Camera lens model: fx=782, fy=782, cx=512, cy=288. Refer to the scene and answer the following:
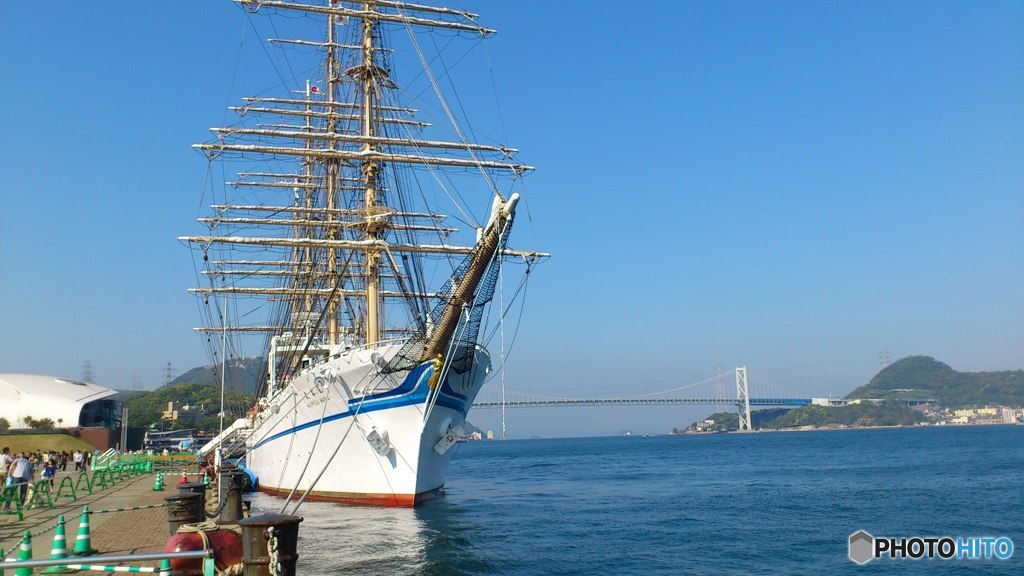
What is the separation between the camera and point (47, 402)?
81.6 m

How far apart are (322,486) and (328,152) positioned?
14.3 metres

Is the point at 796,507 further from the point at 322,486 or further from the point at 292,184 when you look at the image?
the point at 292,184

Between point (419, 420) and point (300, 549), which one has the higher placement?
point (419, 420)

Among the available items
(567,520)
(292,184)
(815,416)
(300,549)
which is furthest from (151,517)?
(815,416)

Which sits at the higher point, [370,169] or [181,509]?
[370,169]

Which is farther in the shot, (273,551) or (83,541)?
(83,541)

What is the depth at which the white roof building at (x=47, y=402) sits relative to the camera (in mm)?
80938

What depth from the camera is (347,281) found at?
178ft

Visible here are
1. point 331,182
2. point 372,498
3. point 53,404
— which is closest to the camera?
point 372,498

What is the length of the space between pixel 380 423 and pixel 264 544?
18957mm

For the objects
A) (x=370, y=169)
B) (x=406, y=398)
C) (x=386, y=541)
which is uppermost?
(x=370, y=169)

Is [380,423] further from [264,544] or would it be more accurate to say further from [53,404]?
[53,404]

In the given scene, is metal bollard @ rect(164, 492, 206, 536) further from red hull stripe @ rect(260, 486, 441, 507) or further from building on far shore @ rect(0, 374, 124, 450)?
building on far shore @ rect(0, 374, 124, 450)

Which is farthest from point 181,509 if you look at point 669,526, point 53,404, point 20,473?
point 53,404
